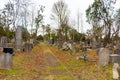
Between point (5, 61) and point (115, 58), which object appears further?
point (115, 58)

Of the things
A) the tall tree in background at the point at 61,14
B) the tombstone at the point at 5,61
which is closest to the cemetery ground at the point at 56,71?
the tombstone at the point at 5,61

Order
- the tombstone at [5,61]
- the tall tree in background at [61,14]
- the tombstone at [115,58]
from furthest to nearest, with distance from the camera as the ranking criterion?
1. the tall tree in background at [61,14]
2. the tombstone at [115,58]
3. the tombstone at [5,61]

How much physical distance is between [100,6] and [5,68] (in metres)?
23.9

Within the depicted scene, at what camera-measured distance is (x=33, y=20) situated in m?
54.4

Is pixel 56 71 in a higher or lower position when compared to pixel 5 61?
lower

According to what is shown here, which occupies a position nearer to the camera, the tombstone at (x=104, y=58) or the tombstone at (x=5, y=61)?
the tombstone at (x=5, y=61)

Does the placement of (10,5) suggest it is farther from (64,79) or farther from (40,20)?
(64,79)

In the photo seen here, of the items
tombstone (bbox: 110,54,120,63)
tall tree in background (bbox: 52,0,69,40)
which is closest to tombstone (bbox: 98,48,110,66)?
tombstone (bbox: 110,54,120,63)

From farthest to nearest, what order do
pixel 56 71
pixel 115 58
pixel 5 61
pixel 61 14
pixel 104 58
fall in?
pixel 61 14
pixel 104 58
pixel 115 58
pixel 56 71
pixel 5 61

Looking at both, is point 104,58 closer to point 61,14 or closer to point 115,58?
point 115,58

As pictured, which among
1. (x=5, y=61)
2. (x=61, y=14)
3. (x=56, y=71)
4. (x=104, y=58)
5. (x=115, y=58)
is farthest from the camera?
(x=61, y=14)

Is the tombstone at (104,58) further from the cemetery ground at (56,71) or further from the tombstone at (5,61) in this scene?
the tombstone at (5,61)

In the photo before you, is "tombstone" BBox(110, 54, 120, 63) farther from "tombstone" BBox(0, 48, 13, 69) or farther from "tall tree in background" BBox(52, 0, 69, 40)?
"tall tree in background" BBox(52, 0, 69, 40)

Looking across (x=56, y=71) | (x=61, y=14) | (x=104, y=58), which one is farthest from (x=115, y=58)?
(x=61, y=14)
